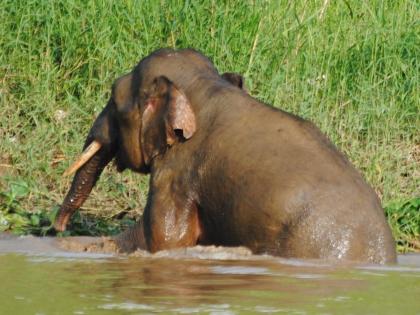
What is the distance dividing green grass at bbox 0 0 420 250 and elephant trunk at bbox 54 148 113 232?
998 millimetres

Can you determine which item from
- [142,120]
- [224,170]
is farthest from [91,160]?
[224,170]

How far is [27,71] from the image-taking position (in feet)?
32.5

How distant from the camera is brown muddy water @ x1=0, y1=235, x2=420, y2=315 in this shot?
5.27 m

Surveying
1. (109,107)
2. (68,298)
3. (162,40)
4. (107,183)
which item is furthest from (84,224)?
(68,298)

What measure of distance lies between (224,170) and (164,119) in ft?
1.67

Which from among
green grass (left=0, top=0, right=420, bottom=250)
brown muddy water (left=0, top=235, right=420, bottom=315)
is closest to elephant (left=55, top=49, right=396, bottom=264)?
brown muddy water (left=0, top=235, right=420, bottom=315)

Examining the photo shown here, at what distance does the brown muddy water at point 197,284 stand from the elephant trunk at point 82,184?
80 centimetres

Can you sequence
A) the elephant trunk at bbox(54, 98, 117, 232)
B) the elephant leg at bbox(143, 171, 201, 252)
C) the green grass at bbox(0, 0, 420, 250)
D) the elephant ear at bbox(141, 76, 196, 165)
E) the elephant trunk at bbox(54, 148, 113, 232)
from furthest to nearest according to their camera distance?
the green grass at bbox(0, 0, 420, 250) → the elephant trunk at bbox(54, 148, 113, 232) → the elephant trunk at bbox(54, 98, 117, 232) → the elephant ear at bbox(141, 76, 196, 165) → the elephant leg at bbox(143, 171, 201, 252)

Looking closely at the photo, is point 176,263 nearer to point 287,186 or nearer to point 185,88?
point 287,186

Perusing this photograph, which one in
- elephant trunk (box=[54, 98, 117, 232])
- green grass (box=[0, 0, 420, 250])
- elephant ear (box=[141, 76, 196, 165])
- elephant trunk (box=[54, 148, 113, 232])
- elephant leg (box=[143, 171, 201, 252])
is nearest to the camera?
elephant leg (box=[143, 171, 201, 252])

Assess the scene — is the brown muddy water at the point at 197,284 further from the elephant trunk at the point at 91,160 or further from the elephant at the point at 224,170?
the elephant trunk at the point at 91,160

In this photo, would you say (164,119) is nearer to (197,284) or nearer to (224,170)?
(224,170)

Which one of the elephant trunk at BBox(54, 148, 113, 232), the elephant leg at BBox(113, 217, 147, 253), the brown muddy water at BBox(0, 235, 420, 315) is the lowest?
the brown muddy water at BBox(0, 235, 420, 315)

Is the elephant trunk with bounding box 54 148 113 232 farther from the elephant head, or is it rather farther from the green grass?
the green grass
